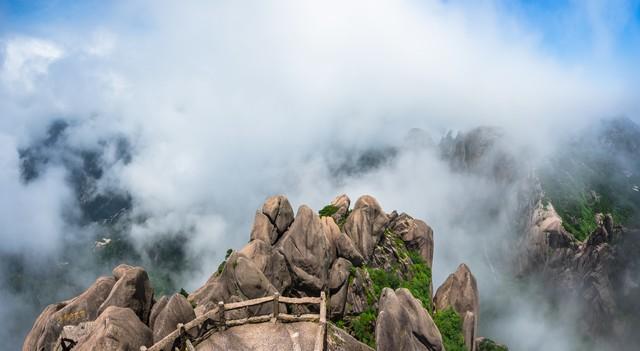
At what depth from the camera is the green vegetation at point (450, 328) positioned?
143 ft

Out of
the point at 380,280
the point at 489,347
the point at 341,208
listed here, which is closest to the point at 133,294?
the point at 380,280

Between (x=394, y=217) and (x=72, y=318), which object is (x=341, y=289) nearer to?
(x=394, y=217)

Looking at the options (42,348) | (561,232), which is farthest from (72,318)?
(561,232)

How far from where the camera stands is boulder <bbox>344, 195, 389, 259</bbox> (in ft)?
179

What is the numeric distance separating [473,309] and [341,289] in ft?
Result: 59.4

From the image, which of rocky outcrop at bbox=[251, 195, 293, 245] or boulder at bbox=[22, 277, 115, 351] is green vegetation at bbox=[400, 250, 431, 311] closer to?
rocky outcrop at bbox=[251, 195, 293, 245]

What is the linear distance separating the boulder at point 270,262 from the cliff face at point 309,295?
0.12 meters

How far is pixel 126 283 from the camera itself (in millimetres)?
33625

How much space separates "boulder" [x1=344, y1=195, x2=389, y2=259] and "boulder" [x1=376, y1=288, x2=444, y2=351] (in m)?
16.1

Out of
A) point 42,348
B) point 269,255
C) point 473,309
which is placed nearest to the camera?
point 42,348

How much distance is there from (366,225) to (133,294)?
3198 centimetres

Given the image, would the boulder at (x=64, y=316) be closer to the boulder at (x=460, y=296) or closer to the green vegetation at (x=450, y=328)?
the green vegetation at (x=450, y=328)

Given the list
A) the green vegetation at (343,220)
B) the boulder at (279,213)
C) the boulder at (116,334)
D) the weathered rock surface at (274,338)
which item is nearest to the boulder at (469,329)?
the green vegetation at (343,220)

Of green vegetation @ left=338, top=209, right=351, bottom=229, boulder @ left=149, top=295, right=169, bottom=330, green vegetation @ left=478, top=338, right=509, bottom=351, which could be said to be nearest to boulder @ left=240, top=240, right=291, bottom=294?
boulder @ left=149, top=295, right=169, bottom=330
